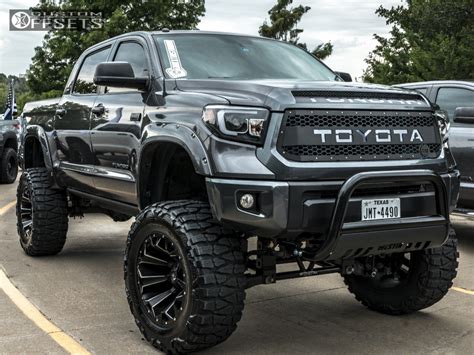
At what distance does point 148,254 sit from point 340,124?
1461 mm

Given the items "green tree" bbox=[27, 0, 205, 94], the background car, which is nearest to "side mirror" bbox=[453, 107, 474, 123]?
the background car

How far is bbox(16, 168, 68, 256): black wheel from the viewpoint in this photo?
248 inches

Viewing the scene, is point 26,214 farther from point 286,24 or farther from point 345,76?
point 286,24

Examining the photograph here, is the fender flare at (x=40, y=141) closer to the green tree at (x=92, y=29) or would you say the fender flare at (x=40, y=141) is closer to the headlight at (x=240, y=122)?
the headlight at (x=240, y=122)

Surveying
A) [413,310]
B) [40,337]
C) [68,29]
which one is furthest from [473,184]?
[68,29]

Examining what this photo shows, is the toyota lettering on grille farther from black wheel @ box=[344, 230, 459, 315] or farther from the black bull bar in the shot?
black wheel @ box=[344, 230, 459, 315]

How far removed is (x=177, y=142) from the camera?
3.89m

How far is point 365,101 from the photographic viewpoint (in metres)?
3.80

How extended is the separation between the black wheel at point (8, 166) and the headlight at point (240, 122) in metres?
11.4

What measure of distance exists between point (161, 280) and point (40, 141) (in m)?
3.14

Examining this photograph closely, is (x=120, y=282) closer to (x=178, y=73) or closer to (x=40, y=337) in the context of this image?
(x=40, y=337)

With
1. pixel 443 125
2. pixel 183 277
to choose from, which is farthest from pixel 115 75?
pixel 443 125

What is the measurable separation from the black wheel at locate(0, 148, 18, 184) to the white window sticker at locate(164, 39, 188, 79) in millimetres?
10206

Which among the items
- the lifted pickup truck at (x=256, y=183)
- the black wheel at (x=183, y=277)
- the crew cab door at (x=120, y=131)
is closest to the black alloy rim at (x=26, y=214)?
the crew cab door at (x=120, y=131)
